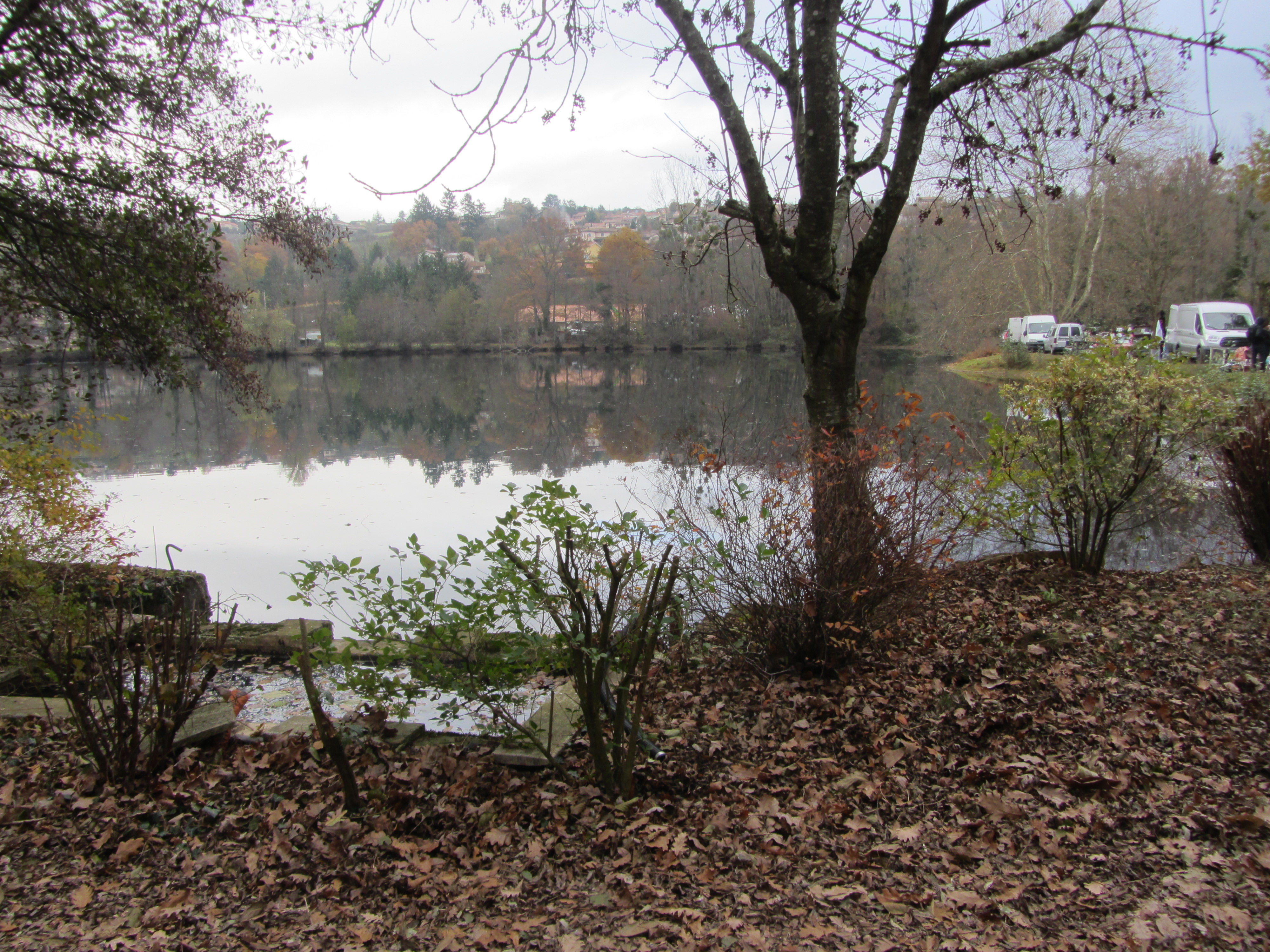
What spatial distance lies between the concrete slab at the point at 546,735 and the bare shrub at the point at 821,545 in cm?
106

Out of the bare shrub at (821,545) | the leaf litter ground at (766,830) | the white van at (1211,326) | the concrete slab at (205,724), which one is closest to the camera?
the leaf litter ground at (766,830)

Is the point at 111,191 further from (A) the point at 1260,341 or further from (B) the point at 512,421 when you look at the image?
(A) the point at 1260,341

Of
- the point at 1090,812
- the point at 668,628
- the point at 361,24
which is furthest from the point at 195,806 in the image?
the point at 361,24

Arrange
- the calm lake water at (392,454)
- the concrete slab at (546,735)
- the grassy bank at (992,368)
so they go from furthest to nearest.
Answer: the grassy bank at (992,368), the calm lake water at (392,454), the concrete slab at (546,735)

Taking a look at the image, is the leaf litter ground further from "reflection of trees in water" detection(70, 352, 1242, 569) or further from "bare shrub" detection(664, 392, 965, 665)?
"reflection of trees in water" detection(70, 352, 1242, 569)

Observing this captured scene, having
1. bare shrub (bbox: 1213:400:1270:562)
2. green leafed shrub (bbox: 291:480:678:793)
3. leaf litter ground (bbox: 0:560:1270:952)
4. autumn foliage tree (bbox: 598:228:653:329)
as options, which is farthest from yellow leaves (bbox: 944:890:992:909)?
autumn foliage tree (bbox: 598:228:653:329)

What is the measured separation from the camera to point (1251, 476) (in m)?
7.10

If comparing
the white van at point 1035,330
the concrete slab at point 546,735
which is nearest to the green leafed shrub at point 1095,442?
the concrete slab at point 546,735

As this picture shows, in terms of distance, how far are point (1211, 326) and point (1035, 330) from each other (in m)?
8.17

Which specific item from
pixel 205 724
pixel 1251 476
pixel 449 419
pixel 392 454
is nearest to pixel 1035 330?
pixel 449 419

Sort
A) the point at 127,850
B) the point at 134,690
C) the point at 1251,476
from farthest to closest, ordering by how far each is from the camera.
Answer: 1. the point at 1251,476
2. the point at 134,690
3. the point at 127,850

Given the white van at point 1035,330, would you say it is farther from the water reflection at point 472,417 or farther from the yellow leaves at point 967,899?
the yellow leaves at point 967,899

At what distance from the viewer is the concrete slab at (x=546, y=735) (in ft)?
13.7

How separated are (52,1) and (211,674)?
5722 millimetres
